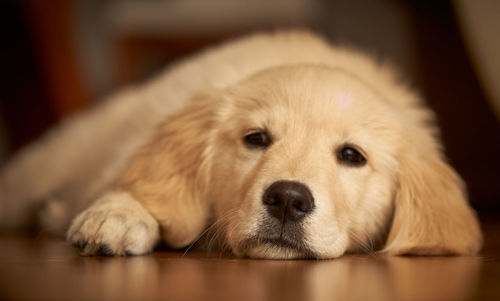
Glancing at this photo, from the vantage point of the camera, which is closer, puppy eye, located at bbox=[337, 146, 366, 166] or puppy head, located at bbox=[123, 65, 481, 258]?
puppy head, located at bbox=[123, 65, 481, 258]

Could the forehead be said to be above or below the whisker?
above

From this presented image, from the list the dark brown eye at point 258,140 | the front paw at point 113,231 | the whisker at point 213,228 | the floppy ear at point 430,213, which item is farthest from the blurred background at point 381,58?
the front paw at point 113,231

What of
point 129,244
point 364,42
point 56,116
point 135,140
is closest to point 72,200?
point 135,140

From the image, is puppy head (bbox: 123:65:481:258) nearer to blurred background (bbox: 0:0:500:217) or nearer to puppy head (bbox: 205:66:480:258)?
puppy head (bbox: 205:66:480:258)

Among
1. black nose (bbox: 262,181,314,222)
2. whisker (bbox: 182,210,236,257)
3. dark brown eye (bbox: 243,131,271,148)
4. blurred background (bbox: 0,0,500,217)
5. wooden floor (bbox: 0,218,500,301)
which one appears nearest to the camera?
wooden floor (bbox: 0,218,500,301)

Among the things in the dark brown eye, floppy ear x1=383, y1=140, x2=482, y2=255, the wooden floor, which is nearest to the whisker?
the wooden floor

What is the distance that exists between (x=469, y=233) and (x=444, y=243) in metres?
0.10

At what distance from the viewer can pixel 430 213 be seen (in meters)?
2.15

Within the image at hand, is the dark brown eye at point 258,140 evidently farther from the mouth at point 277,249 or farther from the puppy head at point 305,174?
the mouth at point 277,249

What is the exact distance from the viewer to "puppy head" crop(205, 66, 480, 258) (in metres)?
1.81

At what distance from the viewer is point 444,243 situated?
204cm

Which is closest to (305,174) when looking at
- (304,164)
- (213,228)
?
(304,164)

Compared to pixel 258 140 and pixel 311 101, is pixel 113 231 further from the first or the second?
pixel 311 101

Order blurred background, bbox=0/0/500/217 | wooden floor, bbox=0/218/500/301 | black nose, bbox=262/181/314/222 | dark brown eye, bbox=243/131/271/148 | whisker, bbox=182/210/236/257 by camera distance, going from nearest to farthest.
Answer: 1. wooden floor, bbox=0/218/500/301
2. black nose, bbox=262/181/314/222
3. whisker, bbox=182/210/236/257
4. dark brown eye, bbox=243/131/271/148
5. blurred background, bbox=0/0/500/217
